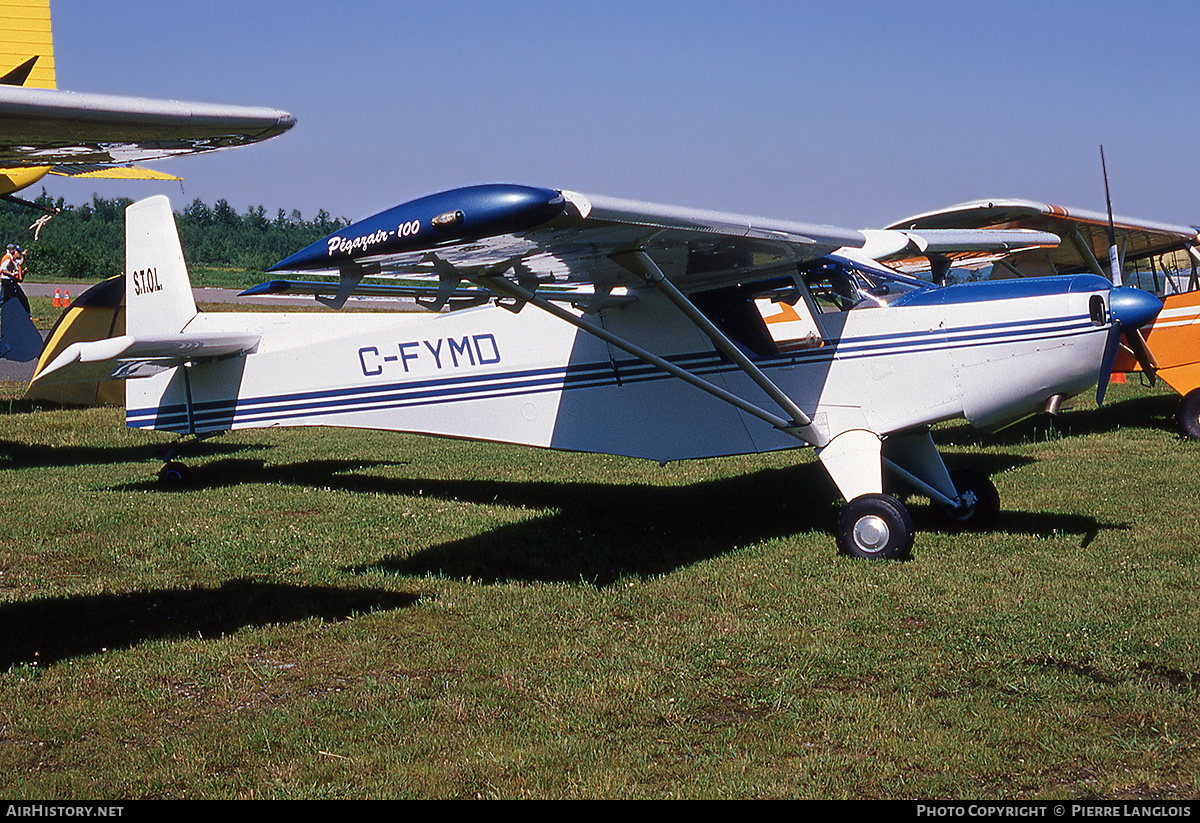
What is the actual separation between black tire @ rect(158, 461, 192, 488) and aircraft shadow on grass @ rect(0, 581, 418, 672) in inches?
153

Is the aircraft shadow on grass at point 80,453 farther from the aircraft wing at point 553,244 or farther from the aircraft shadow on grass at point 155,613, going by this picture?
the aircraft wing at point 553,244

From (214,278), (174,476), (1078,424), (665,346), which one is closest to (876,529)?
(665,346)

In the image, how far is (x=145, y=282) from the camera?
10.3 meters

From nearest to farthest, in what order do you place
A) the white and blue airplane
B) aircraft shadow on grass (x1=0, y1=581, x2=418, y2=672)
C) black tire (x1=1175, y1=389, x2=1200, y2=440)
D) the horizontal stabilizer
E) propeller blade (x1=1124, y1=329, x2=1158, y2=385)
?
aircraft shadow on grass (x1=0, y1=581, x2=418, y2=672) < the white and blue airplane < the horizontal stabilizer < propeller blade (x1=1124, y1=329, x2=1158, y2=385) < black tire (x1=1175, y1=389, x2=1200, y2=440)

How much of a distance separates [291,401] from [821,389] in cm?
506

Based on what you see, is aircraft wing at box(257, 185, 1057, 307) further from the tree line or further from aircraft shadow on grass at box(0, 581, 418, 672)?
the tree line

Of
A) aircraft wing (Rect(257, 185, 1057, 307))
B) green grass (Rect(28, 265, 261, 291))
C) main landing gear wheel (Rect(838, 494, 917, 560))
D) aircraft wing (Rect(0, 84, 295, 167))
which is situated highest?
aircraft wing (Rect(0, 84, 295, 167))

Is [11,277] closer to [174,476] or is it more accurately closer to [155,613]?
[174,476]

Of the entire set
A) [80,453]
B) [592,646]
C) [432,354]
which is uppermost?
[432,354]

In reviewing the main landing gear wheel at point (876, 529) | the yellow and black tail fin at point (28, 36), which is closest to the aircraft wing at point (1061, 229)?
the main landing gear wheel at point (876, 529)

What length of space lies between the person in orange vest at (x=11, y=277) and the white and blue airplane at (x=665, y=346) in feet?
30.3

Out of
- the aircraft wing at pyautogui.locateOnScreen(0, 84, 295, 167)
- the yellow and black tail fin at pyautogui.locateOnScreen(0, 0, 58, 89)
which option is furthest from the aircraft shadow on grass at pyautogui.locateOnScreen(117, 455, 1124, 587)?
the yellow and black tail fin at pyautogui.locateOnScreen(0, 0, 58, 89)

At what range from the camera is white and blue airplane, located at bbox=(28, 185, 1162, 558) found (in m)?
5.61

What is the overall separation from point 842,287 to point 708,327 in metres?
1.33
